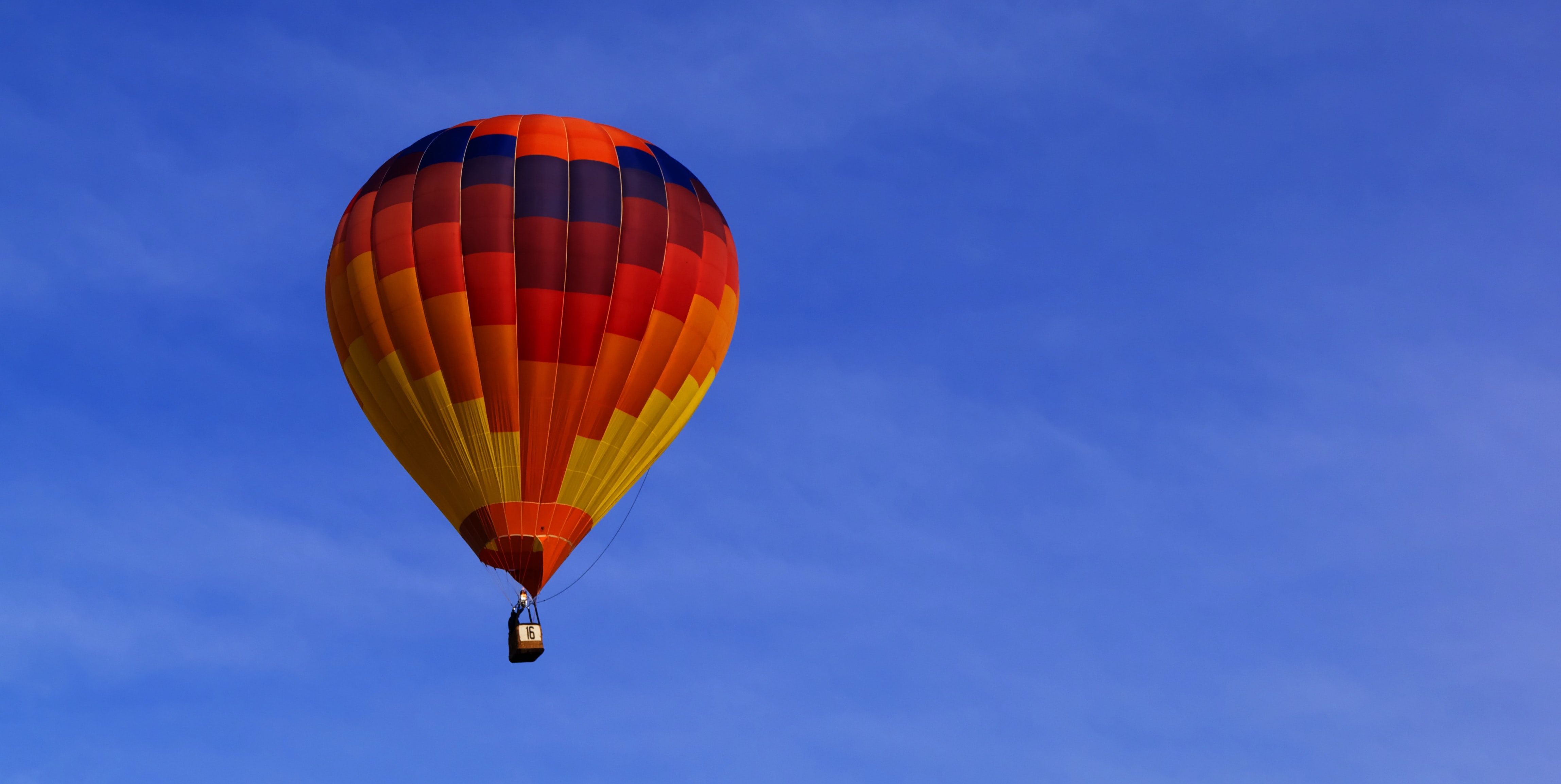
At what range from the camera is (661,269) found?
34.4m

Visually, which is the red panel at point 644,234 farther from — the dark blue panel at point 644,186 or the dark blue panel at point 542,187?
the dark blue panel at point 542,187

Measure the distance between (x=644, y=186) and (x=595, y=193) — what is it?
106cm

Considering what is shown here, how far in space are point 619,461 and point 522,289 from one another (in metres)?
3.42

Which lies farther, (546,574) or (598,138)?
(598,138)

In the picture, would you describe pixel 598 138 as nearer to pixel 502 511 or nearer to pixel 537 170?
pixel 537 170

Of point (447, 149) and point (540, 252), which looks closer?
point (540, 252)

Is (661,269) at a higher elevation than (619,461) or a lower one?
higher

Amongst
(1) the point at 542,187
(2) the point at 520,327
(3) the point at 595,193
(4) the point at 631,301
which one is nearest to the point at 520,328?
(2) the point at 520,327

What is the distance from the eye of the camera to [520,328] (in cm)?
3338

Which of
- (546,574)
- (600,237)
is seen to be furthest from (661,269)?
(546,574)

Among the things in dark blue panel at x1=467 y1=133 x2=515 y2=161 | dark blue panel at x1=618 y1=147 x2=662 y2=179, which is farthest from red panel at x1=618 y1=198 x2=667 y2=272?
dark blue panel at x1=467 y1=133 x2=515 y2=161

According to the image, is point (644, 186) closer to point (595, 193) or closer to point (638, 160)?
point (638, 160)

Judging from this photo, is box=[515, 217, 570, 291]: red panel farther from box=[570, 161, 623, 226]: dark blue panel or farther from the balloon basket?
the balloon basket

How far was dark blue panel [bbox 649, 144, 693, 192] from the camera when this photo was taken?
35844 millimetres
